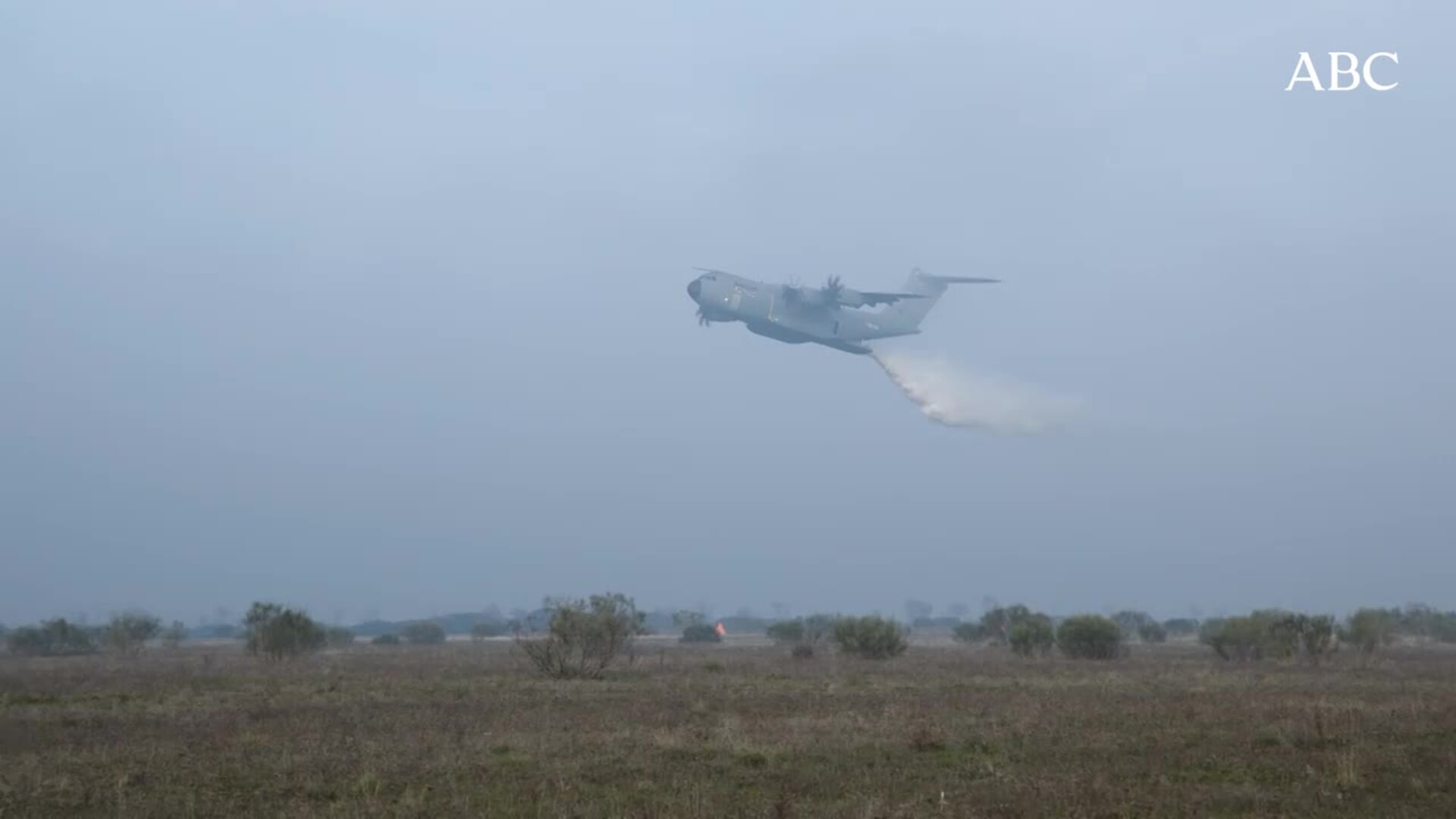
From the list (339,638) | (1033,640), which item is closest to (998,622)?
(1033,640)

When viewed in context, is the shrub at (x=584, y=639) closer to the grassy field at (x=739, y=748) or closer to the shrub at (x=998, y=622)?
the grassy field at (x=739, y=748)

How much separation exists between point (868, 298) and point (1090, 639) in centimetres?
2277

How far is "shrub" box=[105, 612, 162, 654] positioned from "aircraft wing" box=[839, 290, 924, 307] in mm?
42772

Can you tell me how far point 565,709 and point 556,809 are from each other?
1266 centimetres

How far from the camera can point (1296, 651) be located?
47.7 m

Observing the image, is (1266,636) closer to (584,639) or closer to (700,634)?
(584,639)

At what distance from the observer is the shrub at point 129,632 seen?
224 ft

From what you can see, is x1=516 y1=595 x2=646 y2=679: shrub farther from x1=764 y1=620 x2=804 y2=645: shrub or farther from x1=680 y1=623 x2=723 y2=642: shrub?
x1=680 y1=623 x2=723 y2=642: shrub

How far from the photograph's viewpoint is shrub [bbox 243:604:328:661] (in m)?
53.3

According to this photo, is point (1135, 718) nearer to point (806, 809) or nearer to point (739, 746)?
point (739, 746)

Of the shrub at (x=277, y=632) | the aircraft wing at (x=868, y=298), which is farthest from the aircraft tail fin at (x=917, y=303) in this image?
the shrub at (x=277, y=632)

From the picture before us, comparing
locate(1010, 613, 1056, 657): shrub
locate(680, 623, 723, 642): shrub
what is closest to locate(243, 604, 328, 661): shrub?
locate(1010, 613, 1056, 657): shrub

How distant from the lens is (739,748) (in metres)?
19.1

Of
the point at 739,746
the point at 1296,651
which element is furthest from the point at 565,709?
the point at 1296,651
